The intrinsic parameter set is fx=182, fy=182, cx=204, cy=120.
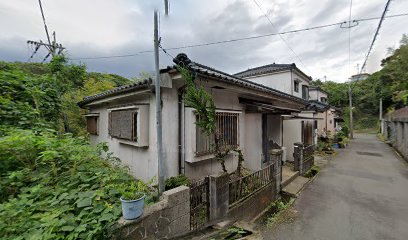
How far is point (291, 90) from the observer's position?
15.2m

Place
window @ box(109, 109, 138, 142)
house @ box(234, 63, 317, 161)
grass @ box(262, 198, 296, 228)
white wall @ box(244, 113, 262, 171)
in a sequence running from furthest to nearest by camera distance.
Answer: house @ box(234, 63, 317, 161) → white wall @ box(244, 113, 262, 171) → window @ box(109, 109, 138, 142) → grass @ box(262, 198, 296, 228)

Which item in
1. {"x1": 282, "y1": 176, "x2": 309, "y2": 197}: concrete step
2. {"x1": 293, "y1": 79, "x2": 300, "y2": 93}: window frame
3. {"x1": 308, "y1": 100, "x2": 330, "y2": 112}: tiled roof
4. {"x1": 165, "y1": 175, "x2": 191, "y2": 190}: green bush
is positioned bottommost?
{"x1": 282, "y1": 176, "x2": 309, "y2": 197}: concrete step

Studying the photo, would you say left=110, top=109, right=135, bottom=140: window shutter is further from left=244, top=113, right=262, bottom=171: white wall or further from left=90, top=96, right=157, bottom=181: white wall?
left=244, top=113, right=262, bottom=171: white wall

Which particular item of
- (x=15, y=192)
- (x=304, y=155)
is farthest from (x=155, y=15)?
(x=304, y=155)

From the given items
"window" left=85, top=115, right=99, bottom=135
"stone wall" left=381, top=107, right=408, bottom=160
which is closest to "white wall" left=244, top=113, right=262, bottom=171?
"window" left=85, top=115, right=99, bottom=135

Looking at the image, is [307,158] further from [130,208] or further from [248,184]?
[130,208]

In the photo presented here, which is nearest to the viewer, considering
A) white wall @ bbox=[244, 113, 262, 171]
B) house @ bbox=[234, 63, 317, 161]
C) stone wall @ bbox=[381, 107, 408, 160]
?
white wall @ bbox=[244, 113, 262, 171]

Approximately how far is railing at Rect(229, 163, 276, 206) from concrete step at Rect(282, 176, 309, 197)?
51.2 inches

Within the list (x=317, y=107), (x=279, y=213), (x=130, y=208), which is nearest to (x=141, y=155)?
(x=130, y=208)

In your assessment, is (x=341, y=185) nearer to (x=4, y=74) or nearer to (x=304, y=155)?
(x=304, y=155)

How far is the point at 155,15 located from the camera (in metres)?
3.50

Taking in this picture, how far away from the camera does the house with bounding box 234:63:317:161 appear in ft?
40.7

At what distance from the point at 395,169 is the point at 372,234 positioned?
9806 mm

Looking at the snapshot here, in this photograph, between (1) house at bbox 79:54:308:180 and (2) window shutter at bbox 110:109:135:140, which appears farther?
(2) window shutter at bbox 110:109:135:140
